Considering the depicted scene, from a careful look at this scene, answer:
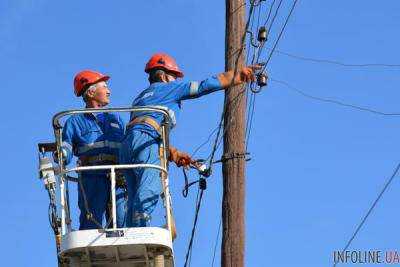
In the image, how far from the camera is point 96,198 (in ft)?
34.7

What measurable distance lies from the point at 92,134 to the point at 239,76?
1.54m

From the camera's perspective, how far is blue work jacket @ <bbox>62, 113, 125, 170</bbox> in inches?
415

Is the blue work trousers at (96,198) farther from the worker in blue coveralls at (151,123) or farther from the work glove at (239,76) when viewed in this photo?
the work glove at (239,76)

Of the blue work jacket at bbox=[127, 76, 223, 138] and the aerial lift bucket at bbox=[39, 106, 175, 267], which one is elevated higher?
the blue work jacket at bbox=[127, 76, 223, 138]

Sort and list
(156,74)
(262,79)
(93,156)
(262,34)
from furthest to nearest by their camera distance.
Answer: (262,34) → (262,79) → (156,74) → (93,156)

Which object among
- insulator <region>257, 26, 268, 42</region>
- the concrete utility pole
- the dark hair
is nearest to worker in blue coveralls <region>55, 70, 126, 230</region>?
the dark hair

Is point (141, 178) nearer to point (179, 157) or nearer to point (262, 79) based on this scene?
point (179, 157)

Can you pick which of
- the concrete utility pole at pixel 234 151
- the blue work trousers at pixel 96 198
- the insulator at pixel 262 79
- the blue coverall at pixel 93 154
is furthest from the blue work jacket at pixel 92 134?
the insulator at pixel 262 79

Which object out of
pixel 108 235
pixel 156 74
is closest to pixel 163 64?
pixel 156 74

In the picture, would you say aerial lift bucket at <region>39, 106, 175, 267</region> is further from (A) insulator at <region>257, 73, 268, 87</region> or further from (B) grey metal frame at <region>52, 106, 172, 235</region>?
(A) insulator at <region>257, 73, 268, 87</region>

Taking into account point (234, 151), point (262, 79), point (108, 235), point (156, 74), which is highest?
point (262, 79)

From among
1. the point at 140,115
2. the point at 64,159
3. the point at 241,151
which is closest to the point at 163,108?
the point at 140,115

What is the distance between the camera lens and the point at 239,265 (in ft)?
36.3

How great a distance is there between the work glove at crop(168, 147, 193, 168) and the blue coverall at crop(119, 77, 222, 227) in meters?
0.81
